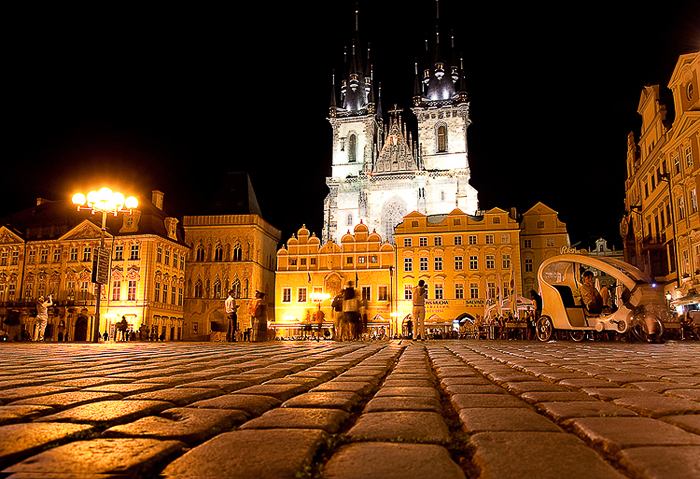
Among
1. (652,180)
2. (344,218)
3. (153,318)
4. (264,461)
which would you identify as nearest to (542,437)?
(264,461)

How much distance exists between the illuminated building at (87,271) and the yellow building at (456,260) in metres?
18.4

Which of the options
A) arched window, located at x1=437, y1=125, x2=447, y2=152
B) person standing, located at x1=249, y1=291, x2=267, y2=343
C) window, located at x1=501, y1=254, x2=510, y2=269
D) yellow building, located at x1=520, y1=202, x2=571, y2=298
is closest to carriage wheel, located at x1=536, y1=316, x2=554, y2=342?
person standing, located at x1=249, y1=291, x2=267, y2=343

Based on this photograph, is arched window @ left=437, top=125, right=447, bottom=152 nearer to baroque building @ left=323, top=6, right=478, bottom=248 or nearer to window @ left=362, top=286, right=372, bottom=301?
baroque building @ left=323, top=6, right=478, bottom=248

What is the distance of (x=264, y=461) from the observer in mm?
1699

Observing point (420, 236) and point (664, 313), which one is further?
point (420, 236)

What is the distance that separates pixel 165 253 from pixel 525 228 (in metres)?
29.2

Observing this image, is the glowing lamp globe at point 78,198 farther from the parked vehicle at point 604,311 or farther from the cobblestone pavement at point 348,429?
the cobblestone pavement at point 348,429

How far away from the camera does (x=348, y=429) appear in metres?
2.42

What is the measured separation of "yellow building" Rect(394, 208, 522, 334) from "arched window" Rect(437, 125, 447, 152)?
13.8 m

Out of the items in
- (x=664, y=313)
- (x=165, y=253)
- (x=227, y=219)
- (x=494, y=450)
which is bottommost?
(x=494, y=450)

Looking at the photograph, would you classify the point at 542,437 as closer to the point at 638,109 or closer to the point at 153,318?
the point at 638,109

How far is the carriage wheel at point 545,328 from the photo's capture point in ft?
51.3

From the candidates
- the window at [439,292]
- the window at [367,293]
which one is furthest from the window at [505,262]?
the window at [367,293]

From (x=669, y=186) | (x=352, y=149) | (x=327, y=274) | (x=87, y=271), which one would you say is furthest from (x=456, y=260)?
(x=87, y=271)
